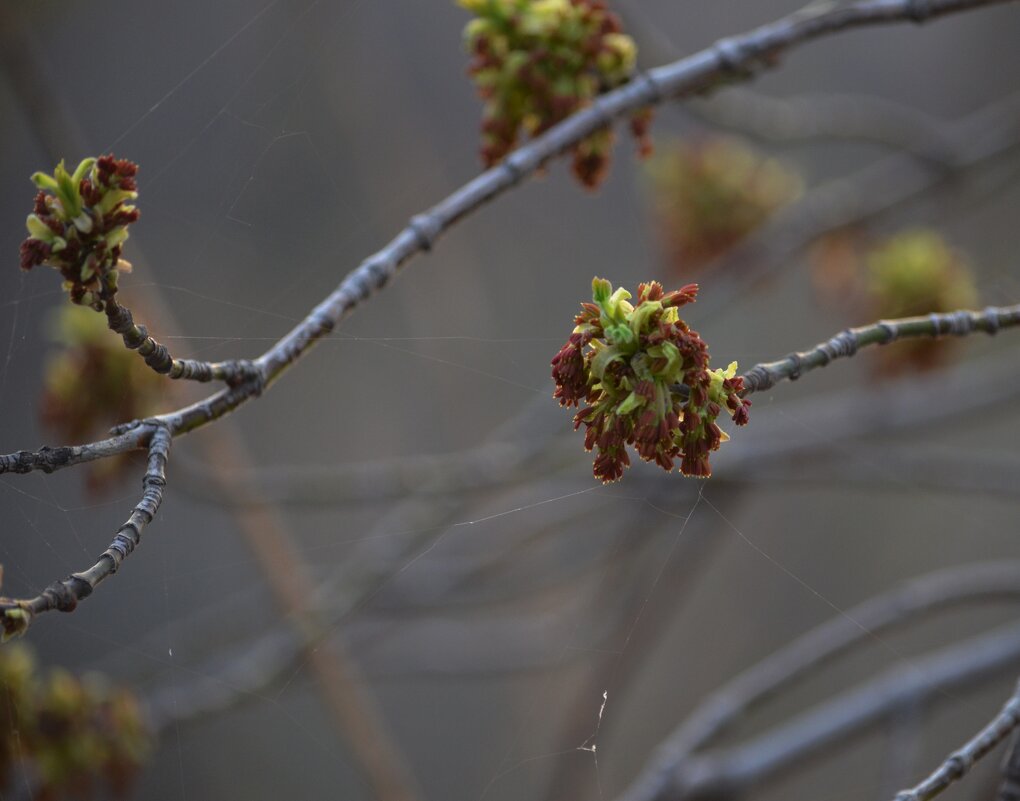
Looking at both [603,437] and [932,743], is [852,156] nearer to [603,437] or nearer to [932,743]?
[932,743]

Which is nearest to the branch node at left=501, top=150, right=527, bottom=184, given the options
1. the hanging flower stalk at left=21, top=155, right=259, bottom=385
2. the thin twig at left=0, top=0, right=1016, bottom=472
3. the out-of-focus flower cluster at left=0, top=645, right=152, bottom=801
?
the thin twig at left=0, top=0, right=1016, bottom=472

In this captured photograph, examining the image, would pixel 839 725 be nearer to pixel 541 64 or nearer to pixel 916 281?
pixel 916 281

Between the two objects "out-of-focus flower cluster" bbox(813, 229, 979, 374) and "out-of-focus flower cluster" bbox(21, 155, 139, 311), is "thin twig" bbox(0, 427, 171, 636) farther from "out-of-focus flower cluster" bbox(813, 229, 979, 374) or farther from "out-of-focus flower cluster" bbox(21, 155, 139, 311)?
"out-of-focus flower cluster" bbox(813, 229, 979, 374)

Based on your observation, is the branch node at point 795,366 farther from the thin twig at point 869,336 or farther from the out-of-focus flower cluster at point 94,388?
the out-of-focus flower cluster at point 94,388

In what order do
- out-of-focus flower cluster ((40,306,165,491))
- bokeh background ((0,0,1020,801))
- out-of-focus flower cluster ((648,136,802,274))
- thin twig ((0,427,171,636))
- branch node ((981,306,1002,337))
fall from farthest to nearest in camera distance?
out-of-focus flower cluster ((648,136,802,274))
bokeh background ((0,0,1020,801))
out-of-focus flower cluster ((40,306,165,491))
branch node ((981,306,1002,337))
thin twig ((0,427,171,636))

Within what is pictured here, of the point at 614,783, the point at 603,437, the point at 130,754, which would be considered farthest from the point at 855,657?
→ the point at 603,437

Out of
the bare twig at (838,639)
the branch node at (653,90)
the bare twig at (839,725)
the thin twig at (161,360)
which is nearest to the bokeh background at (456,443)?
the bare twig at (838,639)

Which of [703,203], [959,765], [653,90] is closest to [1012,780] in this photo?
[959,765]
